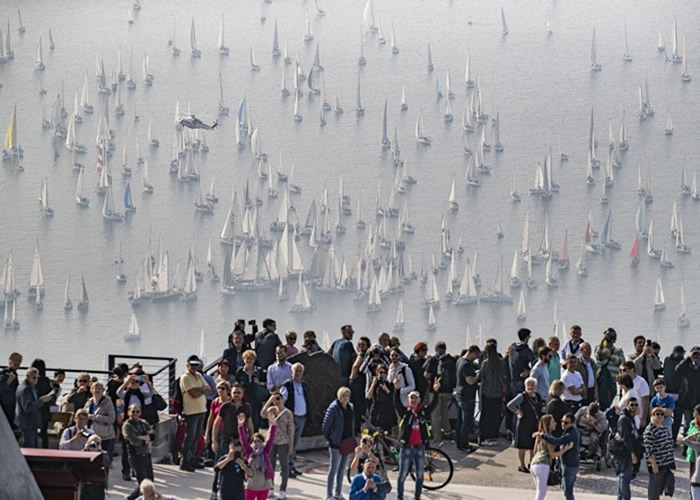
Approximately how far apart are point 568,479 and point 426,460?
201 cm

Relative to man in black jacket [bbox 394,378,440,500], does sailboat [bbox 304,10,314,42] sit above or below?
above

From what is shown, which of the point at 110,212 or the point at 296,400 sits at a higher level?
the point at 110,212

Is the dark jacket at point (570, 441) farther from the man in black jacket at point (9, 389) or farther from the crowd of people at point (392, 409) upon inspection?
the man in black jacket at point (9, 389)

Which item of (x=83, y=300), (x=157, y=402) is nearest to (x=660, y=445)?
(x=157, y=402)

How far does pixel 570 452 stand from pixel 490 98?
66.4 m

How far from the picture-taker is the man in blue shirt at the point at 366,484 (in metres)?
11.8

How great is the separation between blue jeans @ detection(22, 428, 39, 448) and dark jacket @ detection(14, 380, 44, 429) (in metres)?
0.05

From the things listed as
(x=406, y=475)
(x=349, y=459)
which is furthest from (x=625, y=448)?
(x=349, y=459)

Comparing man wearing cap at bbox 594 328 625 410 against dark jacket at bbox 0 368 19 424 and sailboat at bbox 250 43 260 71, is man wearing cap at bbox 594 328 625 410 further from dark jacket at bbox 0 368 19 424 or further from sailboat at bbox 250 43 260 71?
sailboat at bbox 250 43 260 71

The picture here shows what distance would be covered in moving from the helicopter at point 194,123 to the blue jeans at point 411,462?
69.6 m

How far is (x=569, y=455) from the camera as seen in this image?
13258 millimetres

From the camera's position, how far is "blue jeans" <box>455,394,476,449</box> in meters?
15.9

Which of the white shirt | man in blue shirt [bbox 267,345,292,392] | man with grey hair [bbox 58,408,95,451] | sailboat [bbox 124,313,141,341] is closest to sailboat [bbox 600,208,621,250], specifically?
sailboat [bbox 124,313,141,341]

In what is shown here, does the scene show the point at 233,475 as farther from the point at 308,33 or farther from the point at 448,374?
the point at 308,33
